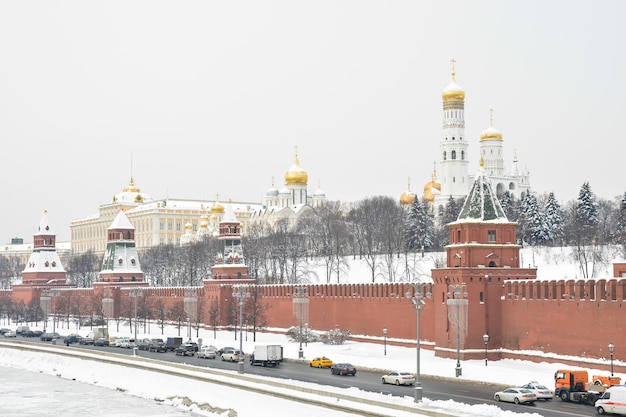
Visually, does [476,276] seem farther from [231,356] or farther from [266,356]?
[231,356]

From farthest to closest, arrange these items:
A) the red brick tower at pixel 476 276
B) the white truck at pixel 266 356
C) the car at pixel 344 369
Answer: the white truck at pixel 266 356
the red brick tower at pixel 476 276
the car at pixel 344 369

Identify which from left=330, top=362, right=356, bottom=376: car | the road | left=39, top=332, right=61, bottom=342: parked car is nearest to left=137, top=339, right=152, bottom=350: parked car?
the road

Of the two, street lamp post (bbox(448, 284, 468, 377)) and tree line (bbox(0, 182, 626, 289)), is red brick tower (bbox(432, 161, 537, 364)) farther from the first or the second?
tree line (bbox(0, 182, 626, 289))

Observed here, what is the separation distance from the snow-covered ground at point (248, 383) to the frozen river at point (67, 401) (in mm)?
91

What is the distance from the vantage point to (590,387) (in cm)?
3700

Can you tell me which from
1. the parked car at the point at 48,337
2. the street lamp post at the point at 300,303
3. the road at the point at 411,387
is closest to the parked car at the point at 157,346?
the road at the point at 411,387

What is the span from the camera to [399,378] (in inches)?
1655

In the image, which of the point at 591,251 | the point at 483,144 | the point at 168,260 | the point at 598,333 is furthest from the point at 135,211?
the point at 598,333

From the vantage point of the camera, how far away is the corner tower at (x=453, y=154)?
4779 inches

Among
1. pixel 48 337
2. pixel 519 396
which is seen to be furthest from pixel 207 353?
pixel 519 396

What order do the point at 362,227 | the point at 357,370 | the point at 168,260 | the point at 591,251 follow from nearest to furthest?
the point at 357,370 < the point at 591,251 < the point at 362,227 < the point at 168,260

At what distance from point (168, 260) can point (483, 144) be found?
41573 millimetres

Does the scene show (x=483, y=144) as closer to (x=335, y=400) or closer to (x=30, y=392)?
(x=30, y=392)

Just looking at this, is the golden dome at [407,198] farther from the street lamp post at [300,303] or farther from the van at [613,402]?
the van at [613,402]
